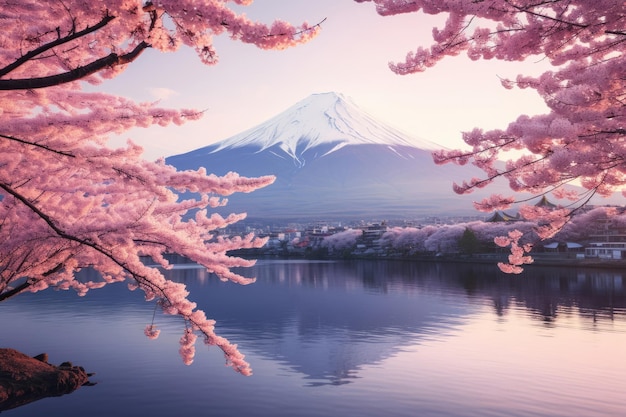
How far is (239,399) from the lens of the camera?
12.3 meters

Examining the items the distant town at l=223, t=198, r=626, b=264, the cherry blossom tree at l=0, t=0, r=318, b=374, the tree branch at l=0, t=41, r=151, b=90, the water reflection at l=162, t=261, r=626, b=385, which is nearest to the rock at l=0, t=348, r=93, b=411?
the cherry blossom tree at l=0, t=0, r=318, b=374

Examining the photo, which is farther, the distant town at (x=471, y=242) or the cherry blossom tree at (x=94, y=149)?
the distant town at (x=471, y=242)

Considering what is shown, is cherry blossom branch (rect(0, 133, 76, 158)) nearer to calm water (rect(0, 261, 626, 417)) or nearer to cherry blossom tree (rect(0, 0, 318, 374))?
cherry blossom tree (rect(0, 0, 318, 374))

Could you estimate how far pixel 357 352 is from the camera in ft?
60.1

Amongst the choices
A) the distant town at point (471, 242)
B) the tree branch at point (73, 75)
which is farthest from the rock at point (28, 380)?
the distant town at point (471, 242)

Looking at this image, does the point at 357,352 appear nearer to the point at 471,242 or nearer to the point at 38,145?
the point at 38,145

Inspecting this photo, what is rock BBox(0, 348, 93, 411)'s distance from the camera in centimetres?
1074

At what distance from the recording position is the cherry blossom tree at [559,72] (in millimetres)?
4266

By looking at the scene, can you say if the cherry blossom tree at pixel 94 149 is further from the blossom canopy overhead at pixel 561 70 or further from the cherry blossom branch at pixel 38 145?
the blossom canopy overhead at pixel 561 70

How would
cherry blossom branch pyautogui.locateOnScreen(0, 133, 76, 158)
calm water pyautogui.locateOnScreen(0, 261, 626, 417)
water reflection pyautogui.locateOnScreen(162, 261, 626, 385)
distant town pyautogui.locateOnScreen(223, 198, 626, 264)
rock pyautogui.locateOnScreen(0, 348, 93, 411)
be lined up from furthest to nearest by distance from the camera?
distant town pyautogui.locateOnScreen(223, 198, 626, 264), water reflection pyautogui.locateOnScreen(162, 261, 626, 385), calm water pyautogui.locateOnScreen(0, 261, 626, 417), rock pyautogui.locateOnScreen(0, 348, 93, 411), cherry blossom branch pyautogui.locateOnScreen(0, 133, 76, 158)

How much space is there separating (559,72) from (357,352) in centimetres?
1384

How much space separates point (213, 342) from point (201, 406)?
21.5 ft

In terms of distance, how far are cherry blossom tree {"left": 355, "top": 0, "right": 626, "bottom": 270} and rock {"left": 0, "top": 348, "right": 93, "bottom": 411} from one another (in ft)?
31.9

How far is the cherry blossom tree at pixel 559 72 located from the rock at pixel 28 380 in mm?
9708
